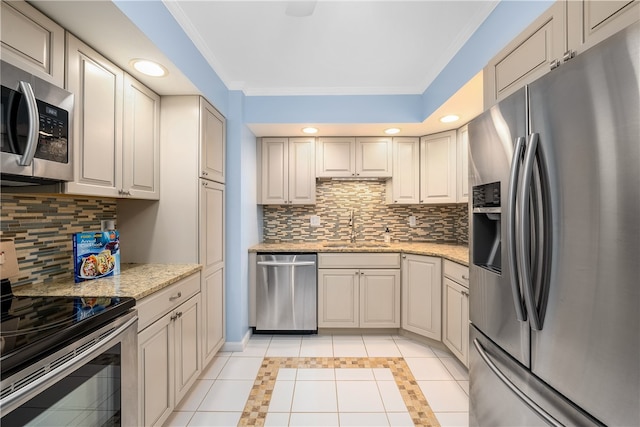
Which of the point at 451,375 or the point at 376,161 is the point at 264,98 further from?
the point at 451,375

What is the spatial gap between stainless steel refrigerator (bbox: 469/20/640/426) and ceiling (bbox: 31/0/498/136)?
104 cm

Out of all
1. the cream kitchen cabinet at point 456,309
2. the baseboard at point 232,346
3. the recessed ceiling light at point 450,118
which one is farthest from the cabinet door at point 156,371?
the recessed ceiling light at point 450,118

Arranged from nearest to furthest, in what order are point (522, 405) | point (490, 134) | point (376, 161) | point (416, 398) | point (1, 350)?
point (1, 350) → point (522, 405) → point (490, 134) → point (416, 398) → point (376, 161)

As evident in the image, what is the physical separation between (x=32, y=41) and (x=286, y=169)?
223cm

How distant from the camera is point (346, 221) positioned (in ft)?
11.4

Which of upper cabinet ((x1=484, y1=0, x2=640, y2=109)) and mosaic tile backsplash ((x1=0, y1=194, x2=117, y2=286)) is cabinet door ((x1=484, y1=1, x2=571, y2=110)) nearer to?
upper cabinet ((x1=484, y1=0, x2=640, y2=109))

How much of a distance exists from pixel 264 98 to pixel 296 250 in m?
1.56

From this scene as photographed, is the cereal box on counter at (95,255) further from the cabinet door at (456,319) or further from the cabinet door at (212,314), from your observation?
the cabinet door at (456,319)

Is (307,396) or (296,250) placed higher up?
(296,250)

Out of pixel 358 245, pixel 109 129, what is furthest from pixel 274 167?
pixel 109 129

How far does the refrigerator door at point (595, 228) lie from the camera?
658mm

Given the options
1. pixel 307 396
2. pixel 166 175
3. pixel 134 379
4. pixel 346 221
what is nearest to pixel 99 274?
pixel 134 379

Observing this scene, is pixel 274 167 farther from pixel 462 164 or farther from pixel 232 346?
pixel 462 164

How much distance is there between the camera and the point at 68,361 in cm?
92
